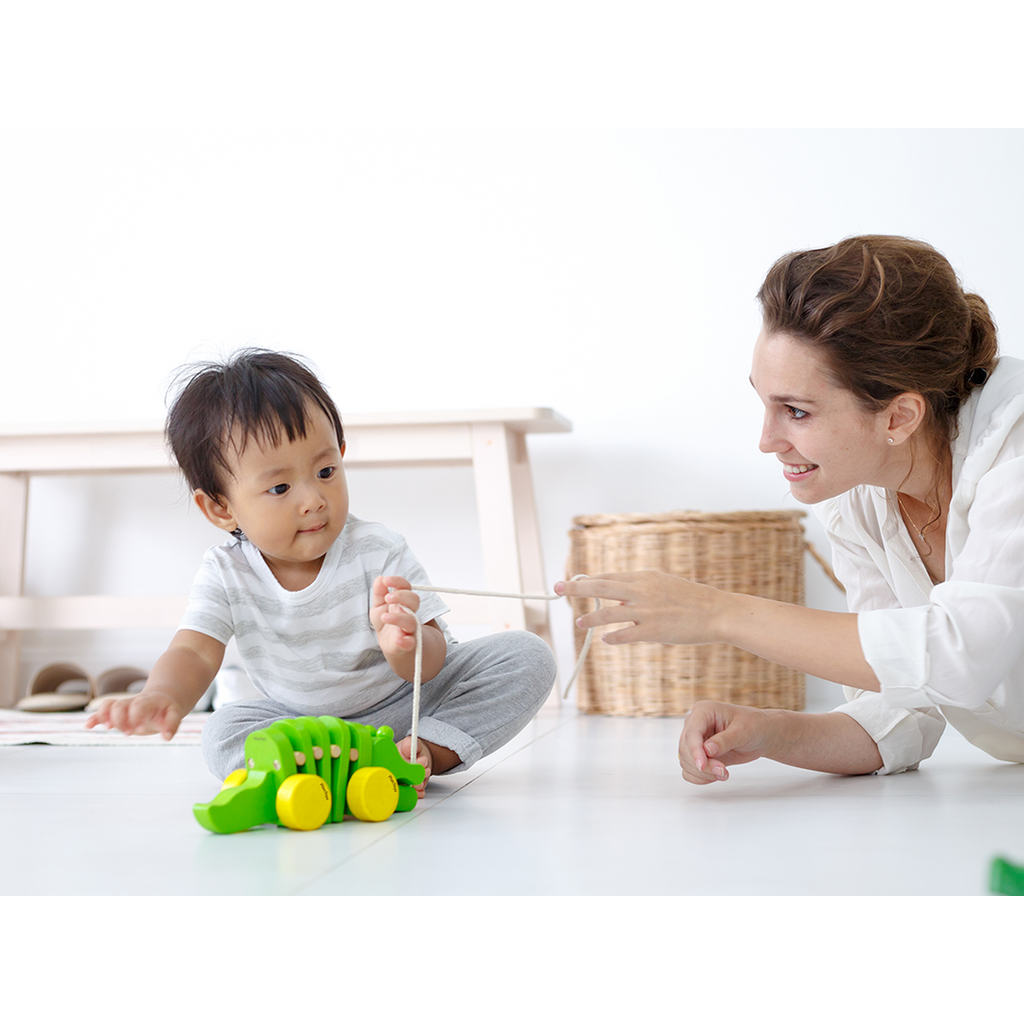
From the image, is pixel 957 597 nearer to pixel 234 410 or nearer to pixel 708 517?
pixel 234 410

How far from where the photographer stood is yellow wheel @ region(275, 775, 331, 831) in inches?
35.1

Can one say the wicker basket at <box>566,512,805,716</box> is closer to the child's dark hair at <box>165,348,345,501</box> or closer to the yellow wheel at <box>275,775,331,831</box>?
the child's dark hair at <box>165,348,345,501</box>

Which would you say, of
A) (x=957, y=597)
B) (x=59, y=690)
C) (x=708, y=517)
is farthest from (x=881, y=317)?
(x=59, y=690)

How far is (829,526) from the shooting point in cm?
125

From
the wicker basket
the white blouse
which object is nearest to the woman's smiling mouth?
the white blouse

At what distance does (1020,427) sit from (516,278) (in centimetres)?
155

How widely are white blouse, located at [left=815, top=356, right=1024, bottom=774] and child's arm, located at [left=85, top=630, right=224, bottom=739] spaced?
61 centimetres

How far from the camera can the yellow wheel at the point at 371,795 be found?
927 mm

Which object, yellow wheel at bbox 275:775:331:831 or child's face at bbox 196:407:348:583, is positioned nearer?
yellow wheel at bbox 275:775:331:831

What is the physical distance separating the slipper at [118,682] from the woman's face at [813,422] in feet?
5.02

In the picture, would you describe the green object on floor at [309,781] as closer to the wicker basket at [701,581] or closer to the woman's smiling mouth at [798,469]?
the woman's smiling mouth at [798,469]

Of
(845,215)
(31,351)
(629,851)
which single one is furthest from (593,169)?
(629,851)

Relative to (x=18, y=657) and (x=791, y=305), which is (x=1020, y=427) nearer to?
(x=791, y=305)

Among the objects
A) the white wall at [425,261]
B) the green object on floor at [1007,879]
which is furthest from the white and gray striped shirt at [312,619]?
the white wall at [425,261]
